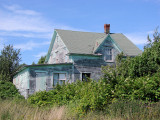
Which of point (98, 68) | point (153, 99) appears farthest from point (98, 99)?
point (98, 68)

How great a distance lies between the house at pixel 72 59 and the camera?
853 inches

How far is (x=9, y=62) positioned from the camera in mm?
31172

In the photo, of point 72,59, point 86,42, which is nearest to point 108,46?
point 86,42

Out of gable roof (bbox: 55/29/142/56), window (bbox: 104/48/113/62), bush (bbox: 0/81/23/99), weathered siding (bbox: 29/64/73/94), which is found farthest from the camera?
window (bbox: 104/48/113/62)

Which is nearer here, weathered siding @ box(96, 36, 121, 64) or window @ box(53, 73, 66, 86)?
window @ box(53, 73, 66, 86)

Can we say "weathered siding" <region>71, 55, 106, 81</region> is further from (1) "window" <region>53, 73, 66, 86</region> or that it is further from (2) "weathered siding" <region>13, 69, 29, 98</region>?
(2) "weathered siding" <region>13, 69, 29, 98</region>

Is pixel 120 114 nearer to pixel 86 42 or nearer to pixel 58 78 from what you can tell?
pixel 58 78

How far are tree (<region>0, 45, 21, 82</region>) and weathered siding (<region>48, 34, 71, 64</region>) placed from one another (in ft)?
19.8

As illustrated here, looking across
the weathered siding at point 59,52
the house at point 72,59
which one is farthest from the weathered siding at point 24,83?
the weathered siding at point 59,52

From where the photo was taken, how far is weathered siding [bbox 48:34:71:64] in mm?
25156

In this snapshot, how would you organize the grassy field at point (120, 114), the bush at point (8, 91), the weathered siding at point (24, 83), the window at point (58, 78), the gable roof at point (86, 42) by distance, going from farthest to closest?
the gable roof at point (86, 42) → the window at point (58, 78) → the bush at point (8, 91) → the weathered siding at point (24, 83) → the grassy field at point (120, 114)

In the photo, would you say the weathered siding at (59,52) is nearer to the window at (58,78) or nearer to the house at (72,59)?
the house at (72,59)

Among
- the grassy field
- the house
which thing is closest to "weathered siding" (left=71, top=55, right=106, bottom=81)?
the house

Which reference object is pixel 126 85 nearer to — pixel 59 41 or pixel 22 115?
pixel 22 115
